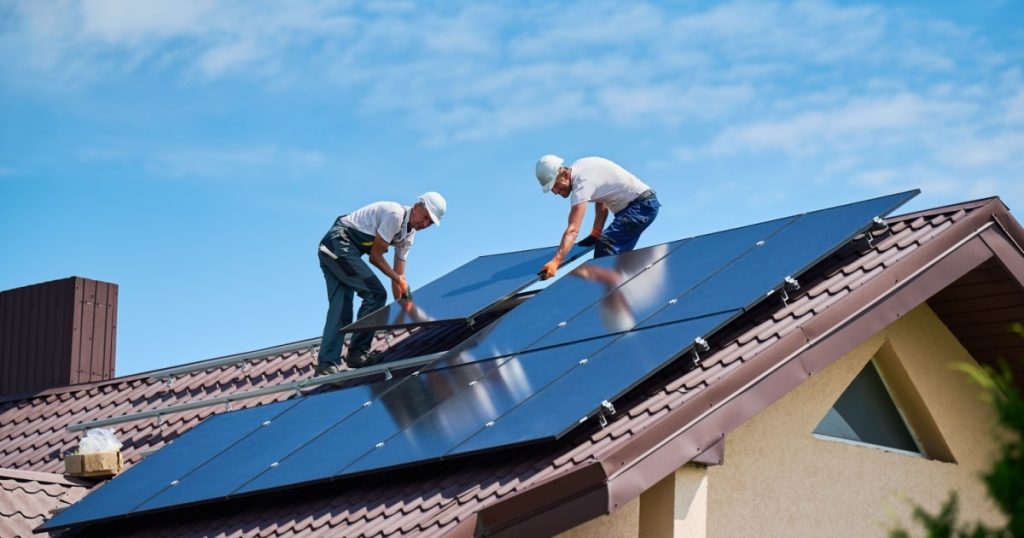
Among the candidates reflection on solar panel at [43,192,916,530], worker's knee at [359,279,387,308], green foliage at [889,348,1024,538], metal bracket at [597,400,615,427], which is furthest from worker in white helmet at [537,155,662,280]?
green foliage at [889,348,1024,538]

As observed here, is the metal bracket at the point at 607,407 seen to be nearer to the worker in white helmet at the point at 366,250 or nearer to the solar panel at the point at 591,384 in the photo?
the solar panel at the point at 591,384

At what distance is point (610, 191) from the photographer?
44.5 ft

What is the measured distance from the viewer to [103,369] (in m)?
17.7

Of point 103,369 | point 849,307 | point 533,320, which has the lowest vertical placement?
point 849,307

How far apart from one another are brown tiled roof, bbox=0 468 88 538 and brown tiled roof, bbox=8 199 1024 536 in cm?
161

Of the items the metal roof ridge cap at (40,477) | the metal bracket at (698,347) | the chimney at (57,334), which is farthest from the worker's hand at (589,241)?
the chimney at (57,334)

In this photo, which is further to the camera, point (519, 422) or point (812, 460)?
point (812, 460)

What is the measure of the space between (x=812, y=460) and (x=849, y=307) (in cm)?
124

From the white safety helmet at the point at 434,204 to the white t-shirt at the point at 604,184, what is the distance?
1418 millimetres

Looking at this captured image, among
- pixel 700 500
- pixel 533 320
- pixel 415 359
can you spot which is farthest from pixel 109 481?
pixel 700 500

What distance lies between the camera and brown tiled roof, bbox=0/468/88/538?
1220 centimetres

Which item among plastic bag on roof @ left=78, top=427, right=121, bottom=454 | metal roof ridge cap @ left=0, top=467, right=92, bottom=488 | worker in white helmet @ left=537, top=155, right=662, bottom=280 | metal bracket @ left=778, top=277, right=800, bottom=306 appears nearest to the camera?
metal bracket @ left=778, top=277, right=800, bottom=306

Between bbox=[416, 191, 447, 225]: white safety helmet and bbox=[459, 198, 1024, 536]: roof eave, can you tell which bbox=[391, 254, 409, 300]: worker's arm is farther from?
bbox=[459, 198, 1024, 536]: roof eave

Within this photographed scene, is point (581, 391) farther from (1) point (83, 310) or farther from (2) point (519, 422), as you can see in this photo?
(1) point (83, 310)
